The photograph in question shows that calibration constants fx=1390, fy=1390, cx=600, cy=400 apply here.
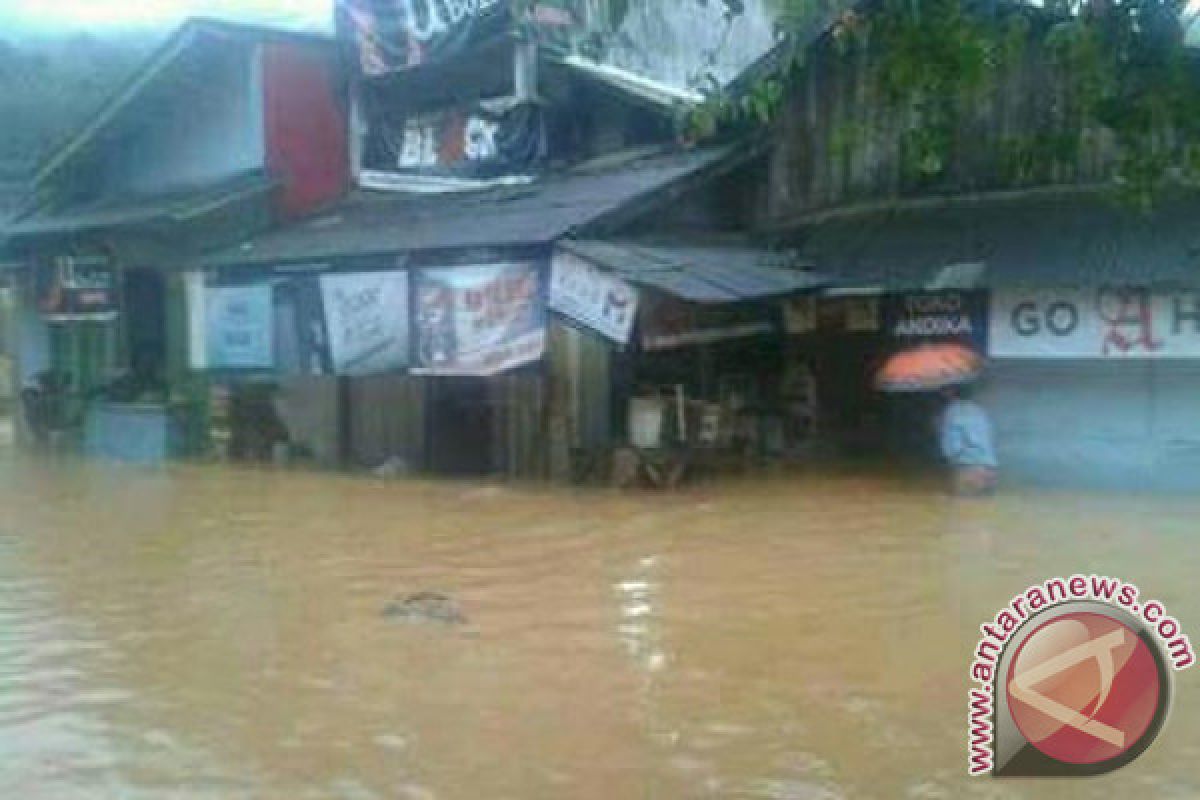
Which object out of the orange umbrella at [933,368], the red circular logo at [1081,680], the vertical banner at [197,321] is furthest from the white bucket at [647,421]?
the red circular logo at [1081,680]

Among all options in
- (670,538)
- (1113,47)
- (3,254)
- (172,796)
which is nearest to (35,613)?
(172,796)

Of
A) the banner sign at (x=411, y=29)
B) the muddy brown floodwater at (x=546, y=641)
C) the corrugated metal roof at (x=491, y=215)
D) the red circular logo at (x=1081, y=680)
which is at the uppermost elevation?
the banner sign at (x=411, y=29)

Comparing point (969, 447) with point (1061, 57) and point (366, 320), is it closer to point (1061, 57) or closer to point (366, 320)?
point (366, 320)

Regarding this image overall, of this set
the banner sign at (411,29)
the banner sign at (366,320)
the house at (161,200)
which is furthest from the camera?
the house at (161,200)

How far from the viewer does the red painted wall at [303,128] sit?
1869cm

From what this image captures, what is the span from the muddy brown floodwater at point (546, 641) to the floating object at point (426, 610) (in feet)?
0.38

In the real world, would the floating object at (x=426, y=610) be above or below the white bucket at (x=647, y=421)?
Answer: below

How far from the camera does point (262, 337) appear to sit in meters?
16.3

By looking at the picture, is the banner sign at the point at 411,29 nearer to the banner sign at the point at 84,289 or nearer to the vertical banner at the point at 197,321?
the vertical banner at the point at 197,321

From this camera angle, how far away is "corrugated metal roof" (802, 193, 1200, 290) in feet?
40.2

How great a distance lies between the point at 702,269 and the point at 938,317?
2.53m

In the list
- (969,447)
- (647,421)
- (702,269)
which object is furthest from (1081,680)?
(647,421)

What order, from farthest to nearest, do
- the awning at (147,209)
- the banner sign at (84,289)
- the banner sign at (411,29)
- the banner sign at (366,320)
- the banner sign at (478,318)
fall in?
the banner sign at (84,289) < the awning at (147,209) < the banner sign at (411,29) < the banner sign at (366,320) < the banner sign at (478,318)

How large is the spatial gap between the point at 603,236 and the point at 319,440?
552 centimetres
